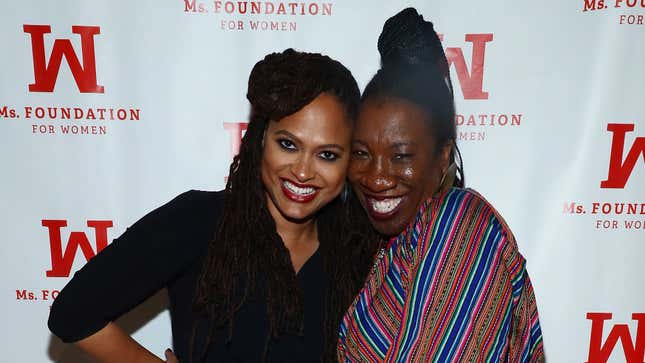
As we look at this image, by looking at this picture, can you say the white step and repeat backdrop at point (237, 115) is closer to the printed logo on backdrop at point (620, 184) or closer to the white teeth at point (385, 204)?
the printed logo on backdrop at point (620, 184)

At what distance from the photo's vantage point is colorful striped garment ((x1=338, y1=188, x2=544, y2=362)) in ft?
3.05

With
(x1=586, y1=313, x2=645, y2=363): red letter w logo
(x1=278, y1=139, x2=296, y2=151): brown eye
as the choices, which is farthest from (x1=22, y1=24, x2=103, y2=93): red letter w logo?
(x1=586, y1=313, x2=645, y2=363): red letter w logo

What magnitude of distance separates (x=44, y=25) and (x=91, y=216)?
0.63 metres

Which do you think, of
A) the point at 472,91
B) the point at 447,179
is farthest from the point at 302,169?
the point at 472,91

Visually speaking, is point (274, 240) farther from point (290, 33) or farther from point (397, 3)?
point (397, 3)

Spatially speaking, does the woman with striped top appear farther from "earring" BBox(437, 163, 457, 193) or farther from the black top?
the black top

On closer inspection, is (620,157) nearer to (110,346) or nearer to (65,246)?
(110,346)

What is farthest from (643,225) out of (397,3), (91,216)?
(91,216)

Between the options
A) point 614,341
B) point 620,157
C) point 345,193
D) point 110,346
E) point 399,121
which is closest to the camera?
point 399,121

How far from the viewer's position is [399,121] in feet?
3.70

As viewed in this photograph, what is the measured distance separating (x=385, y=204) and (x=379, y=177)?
8 cm

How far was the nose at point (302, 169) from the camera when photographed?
4.21 ft

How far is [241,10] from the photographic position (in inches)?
69.1

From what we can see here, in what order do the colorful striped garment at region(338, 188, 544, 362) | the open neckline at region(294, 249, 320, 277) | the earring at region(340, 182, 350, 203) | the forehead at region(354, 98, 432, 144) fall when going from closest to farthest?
1. the colorful striped garment at region(338, 188, 544, 362)
2. the forehead at region(354, 98, 432, 144)
3. the open neckline at region(294, 249, 320, 277)
4. the earring at region(340, 182, 350, 203)
